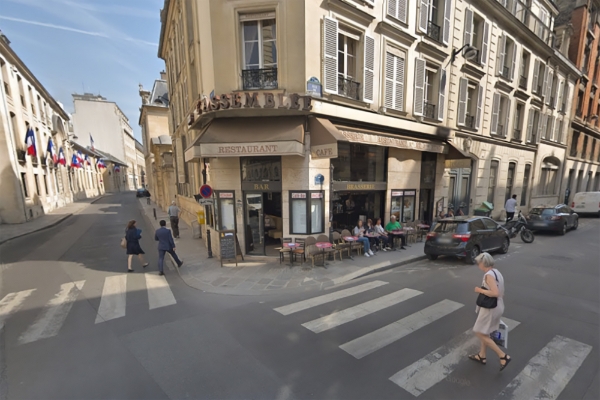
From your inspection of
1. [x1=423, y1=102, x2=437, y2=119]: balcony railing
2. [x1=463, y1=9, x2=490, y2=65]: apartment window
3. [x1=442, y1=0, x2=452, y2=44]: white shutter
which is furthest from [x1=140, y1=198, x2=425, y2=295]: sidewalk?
[x1=463, y1=9, x2=490, y2=65]: apartment window

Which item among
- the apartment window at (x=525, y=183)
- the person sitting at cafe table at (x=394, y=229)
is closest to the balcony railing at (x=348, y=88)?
the person sitting at cafe table at (x=394, y=229)

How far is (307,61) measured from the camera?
25.1 ft

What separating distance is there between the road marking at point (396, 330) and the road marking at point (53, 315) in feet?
17.6

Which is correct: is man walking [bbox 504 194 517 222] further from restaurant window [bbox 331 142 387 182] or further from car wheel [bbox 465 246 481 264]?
restaurant window [bbox 331 142 387 182]

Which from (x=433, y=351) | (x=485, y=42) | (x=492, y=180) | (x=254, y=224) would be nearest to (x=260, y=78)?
(x=254, y=224)

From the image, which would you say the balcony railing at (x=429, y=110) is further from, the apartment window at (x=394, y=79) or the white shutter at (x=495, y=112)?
the white shutter at (x=495, y=112)

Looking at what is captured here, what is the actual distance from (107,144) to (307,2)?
61.6 metres

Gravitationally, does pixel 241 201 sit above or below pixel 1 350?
above

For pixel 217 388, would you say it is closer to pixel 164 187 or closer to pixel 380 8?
pixel 380 8

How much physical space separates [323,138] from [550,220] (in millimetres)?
12625

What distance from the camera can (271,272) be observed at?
24.3 ft

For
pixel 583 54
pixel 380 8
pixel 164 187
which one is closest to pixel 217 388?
pixel 380 8

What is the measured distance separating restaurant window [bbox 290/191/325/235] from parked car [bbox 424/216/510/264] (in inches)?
155

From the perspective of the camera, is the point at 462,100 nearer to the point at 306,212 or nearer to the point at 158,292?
the point at 306,212
